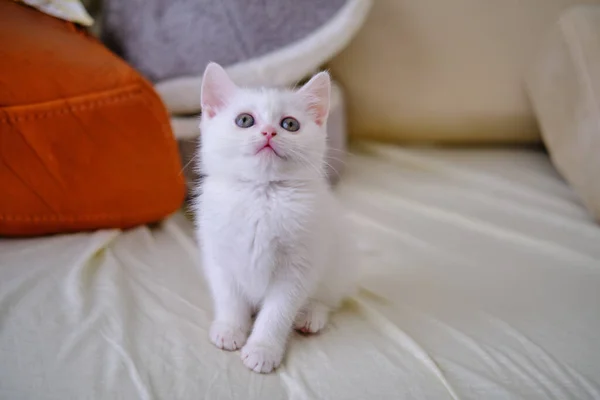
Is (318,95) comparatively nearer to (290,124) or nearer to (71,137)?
(290,124)

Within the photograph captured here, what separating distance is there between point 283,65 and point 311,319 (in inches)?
24.1

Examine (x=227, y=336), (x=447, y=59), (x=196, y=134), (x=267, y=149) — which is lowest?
(x=227, y=336)

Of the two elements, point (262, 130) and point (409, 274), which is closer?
point (262, 130)

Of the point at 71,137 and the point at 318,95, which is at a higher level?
the point at 318,95

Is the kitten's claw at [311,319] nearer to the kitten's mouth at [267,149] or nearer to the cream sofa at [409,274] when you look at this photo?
the cream sofa at [409,274]

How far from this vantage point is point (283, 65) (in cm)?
116

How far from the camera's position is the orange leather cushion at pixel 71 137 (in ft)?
2.95

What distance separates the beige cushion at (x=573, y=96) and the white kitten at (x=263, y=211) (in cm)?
71

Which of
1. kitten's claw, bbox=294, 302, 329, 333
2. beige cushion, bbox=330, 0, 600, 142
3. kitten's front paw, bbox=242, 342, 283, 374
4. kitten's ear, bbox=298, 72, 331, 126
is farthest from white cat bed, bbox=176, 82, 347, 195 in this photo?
kitten's front paw, bbox=242, 342, 283, 374

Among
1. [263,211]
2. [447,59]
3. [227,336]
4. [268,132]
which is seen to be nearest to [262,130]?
[268,132]

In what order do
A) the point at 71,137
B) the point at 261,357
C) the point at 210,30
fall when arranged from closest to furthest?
the point at 261,357, the point at 71,137, the point at 210,30

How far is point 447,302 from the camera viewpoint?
88 centimetres

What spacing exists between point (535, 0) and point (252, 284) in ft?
3.76

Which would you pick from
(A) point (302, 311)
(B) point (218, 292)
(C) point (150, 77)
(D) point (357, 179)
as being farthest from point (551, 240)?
(C) point (150, 77)
